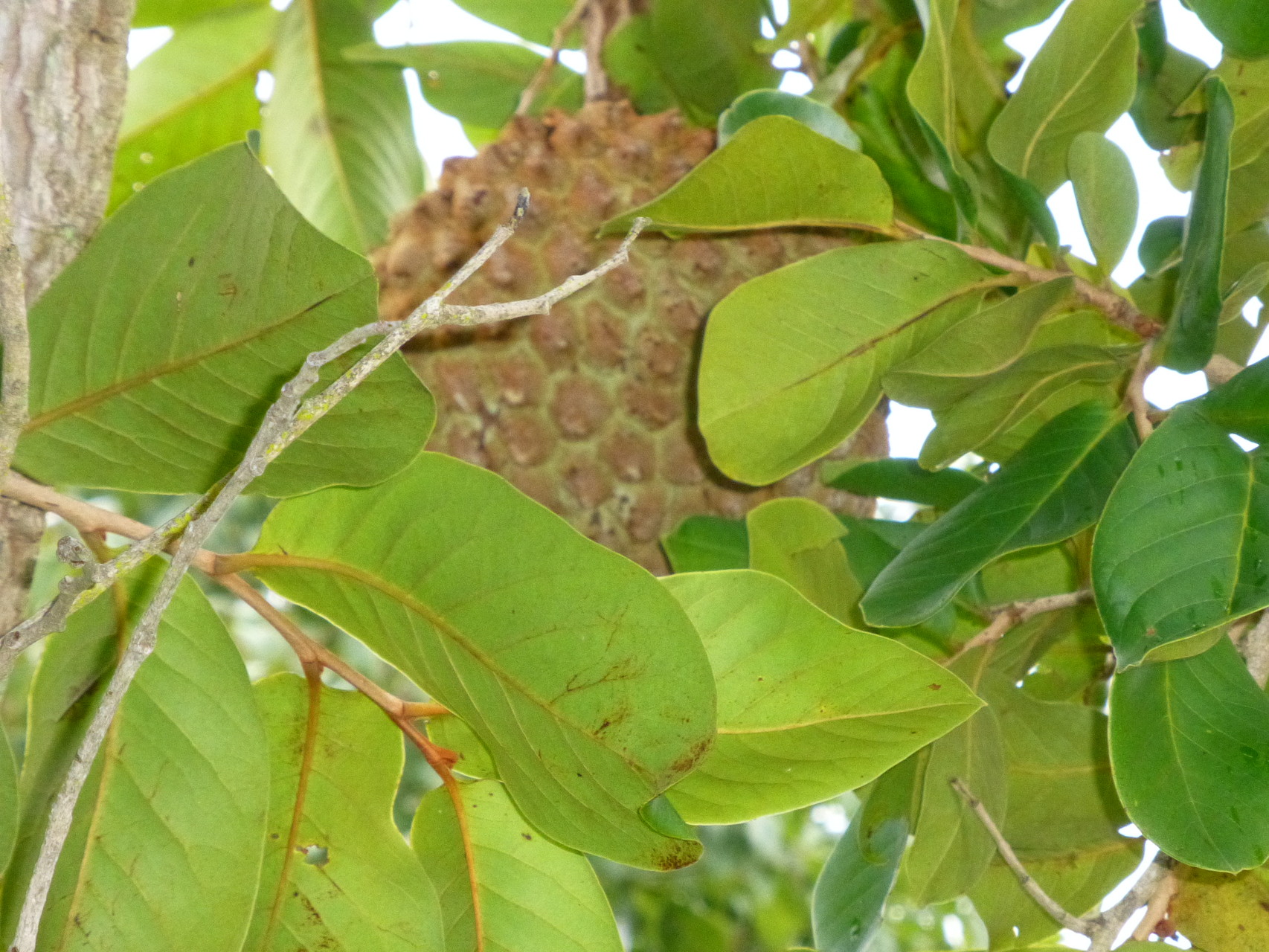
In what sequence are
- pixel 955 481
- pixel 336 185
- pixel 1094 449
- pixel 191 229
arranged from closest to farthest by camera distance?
1. pixel 191 229
2. pixel 1094 449
3. pixel 955 481
4. pixel 336 185

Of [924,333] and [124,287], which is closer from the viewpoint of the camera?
[124,287]

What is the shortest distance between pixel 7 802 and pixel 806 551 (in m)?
0.42

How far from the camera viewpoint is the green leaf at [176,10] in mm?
1092

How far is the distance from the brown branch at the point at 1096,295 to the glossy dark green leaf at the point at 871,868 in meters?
0.27

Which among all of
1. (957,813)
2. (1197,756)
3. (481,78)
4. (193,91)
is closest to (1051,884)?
(957,813)

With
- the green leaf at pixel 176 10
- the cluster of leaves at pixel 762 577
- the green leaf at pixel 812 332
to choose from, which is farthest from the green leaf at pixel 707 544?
the green leaf at pixel 176 10

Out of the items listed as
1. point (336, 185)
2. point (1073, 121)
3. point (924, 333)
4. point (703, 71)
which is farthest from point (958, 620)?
point (336, 185)

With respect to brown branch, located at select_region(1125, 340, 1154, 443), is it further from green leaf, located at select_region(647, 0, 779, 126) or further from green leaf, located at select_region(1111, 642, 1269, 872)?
green leaf, located at select_region(647, 0, 779, 126)

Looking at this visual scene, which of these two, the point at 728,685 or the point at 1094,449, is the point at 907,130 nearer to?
the point at 1094,449

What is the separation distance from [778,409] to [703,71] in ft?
1.29

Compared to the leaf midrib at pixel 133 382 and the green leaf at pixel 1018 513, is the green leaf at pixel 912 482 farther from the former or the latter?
the leaf midrib at pixel 133 382

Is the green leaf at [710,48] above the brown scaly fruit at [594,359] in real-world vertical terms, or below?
above

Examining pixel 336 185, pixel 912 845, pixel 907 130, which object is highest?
pixel 336 185

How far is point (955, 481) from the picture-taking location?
2.42 ft
